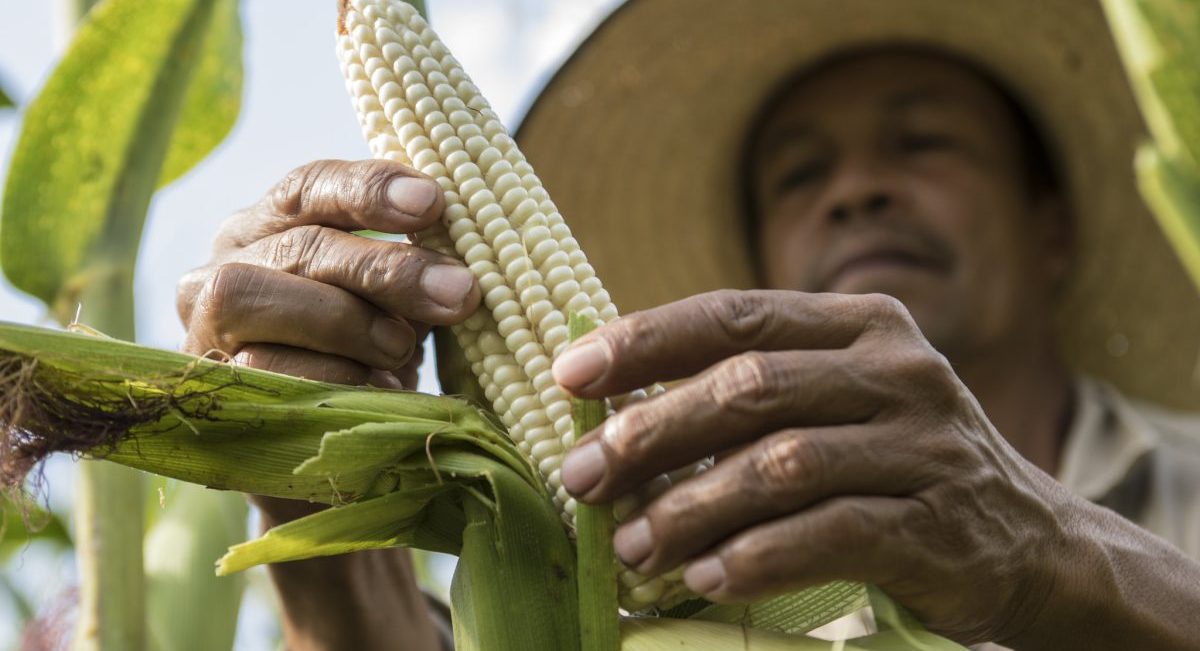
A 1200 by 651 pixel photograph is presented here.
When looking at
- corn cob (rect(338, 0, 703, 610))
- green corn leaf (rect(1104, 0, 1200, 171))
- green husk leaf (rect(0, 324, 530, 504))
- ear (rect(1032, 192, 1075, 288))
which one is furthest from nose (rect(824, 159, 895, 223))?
green husk leaf (rect(0, 324, 530, 504))

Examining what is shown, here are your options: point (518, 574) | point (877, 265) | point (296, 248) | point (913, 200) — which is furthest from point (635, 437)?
point (913, 200)

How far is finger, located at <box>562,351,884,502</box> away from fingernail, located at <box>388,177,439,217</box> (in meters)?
0.27

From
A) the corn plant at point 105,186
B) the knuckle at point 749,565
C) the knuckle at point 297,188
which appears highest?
the corn plant at point 105,186

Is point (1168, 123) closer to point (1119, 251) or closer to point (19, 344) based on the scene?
point (19, 344)

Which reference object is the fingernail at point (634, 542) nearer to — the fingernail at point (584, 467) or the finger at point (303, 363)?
the fingernail at point (584, 467)

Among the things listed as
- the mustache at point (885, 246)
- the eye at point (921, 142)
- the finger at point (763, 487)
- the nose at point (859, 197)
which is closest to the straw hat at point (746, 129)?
the eye at point (921, 142)

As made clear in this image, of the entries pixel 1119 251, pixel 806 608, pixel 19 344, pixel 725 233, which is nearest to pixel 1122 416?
pixel 1119 251

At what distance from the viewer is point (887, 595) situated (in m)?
0.89

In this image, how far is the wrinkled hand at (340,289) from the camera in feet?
3.26

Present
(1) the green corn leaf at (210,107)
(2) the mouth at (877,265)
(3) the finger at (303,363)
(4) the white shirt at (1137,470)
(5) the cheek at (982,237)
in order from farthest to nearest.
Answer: (5) the cheek at (982,237), (2) the mouth at (877,265), (4) the white shirt at (1137,470), (1) the green corn leaf at (210,107), (3) the finger at (303,363)

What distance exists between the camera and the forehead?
99.1 inches

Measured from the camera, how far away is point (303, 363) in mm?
1028

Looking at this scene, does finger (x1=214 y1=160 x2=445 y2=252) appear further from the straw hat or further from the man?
the straw hat

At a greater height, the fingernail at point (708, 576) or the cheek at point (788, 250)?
the cheek at point (788, 250)
